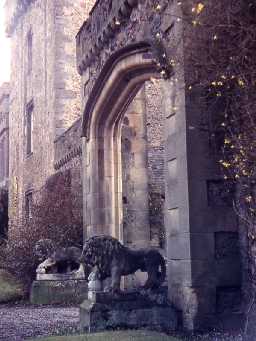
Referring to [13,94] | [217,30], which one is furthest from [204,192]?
[13,94]

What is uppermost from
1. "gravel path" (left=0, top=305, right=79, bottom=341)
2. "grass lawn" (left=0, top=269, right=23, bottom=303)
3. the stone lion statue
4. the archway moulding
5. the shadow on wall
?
the archway moulding

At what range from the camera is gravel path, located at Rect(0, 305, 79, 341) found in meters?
7.05

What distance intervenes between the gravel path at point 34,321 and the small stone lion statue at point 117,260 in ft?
2.84

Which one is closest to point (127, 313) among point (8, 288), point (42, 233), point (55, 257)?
point (55, 257)

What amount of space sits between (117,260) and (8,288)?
6271 millimetres

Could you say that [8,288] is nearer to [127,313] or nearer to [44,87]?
[127,313]

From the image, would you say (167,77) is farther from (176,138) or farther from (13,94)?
(13,94)

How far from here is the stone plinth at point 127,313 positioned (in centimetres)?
653

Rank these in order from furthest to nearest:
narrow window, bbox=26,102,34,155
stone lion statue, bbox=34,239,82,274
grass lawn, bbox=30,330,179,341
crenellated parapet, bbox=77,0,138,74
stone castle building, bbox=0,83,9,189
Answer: stone castle building, bbox=0,83,9,189 → narrow window, bbox=26,102,34,155 → stone lion statue, bbox=34,239,82,274 → crenellated parapet, bbox=77,0,138,74 → grass lawn, bbox=30,330,179,341

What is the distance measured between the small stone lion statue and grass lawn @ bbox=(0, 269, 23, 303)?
4.73 metres

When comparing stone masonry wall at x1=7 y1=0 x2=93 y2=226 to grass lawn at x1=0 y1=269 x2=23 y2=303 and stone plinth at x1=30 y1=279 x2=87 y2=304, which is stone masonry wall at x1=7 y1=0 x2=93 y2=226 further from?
stone plinth at x1=30 y1=279 x2=87 y2=304

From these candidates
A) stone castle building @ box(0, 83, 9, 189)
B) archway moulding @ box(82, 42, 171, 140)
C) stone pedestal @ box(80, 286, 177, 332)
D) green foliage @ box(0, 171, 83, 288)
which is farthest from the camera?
stone castle building @ box(0, 83, 9, 189)

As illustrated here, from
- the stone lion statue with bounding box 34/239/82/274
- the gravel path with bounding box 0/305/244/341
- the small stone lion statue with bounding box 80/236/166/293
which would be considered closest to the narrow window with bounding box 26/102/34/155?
the stone lion statue with bounding box 34/239/82/274

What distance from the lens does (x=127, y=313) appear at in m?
6.60
